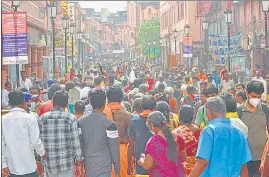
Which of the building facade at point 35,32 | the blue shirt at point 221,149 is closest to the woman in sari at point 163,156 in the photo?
the blue shirt at point 221,149

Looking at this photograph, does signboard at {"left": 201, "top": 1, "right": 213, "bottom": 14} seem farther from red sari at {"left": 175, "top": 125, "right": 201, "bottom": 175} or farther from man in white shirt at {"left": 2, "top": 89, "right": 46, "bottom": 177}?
man in white shirt at {"left": 2, "top": 89, "right": 46, "bottom": 177}

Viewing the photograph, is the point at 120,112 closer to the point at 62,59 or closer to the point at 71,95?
the point at 71,95

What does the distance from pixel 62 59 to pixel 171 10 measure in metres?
43.4

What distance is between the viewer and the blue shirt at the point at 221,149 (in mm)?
5750

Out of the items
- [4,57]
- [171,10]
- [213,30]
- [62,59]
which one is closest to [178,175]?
[4,57]

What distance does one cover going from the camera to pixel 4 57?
45.6ft

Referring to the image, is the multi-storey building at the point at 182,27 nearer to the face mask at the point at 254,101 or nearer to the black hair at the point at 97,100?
the face mask at the point at 254,101

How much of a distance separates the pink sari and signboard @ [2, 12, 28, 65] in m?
8.21

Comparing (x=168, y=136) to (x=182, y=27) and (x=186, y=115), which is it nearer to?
(x=186, y=115)

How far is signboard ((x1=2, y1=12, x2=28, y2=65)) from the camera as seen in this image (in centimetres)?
1397

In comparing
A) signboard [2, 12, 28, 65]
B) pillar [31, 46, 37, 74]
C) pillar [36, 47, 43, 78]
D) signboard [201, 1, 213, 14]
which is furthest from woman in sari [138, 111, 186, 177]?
signboard [201, 1, 213, 14]

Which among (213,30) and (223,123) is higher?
(213,30)

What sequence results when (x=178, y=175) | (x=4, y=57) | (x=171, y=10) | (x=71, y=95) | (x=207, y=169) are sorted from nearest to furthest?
(x=207, y=169) → (x=178, y=175) → (x=71, y=95) → (x=4, y=57) → (x=171, y=10)

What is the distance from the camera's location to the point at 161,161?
6121 millimetres
